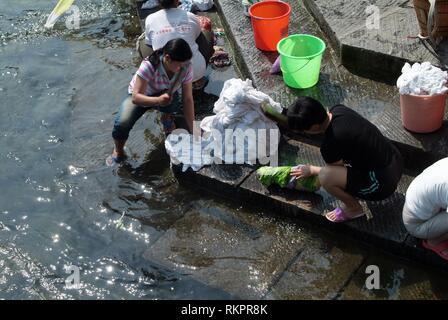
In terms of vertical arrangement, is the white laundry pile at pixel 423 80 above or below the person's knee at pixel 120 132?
above

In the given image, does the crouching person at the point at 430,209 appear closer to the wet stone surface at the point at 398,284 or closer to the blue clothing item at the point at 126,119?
the wet stone surface at the point at 398,284

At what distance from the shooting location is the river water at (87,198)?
13.8 feet

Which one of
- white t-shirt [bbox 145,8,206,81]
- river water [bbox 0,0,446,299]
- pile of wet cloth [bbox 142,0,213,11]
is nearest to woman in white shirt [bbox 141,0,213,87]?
white t-shirt [bbox 145,8,206,81]

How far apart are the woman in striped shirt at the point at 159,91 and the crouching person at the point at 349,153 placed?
1.42 m

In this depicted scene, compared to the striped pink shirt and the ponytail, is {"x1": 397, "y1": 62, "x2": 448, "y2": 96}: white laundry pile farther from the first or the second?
the ponytail

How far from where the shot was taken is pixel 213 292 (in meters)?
4.10

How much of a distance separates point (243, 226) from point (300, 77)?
1770 millimetres

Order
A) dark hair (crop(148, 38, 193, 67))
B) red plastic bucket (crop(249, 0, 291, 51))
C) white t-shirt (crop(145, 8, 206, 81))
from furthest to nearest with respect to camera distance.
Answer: red plastic bucket (crop(249, 0, 291, 51)), white t-shirt (crop(145, 8, 206, 81)), dark hair (crop(148, 38, 193, 67))

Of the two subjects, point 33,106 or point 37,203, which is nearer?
point 37,203

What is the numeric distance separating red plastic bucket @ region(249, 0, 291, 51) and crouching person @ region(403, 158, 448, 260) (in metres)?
2.75

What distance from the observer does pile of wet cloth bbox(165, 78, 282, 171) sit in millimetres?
5023

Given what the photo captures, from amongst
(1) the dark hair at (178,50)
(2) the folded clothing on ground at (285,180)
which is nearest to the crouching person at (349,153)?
(2) the folded clothing on ground at (285,180)
